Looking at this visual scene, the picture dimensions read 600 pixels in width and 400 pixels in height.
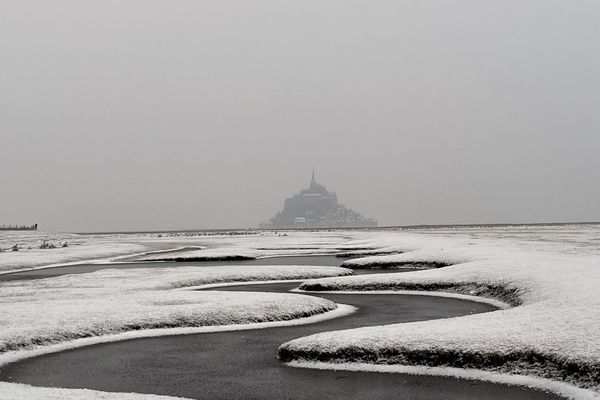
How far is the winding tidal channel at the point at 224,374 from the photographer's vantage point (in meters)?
14.9

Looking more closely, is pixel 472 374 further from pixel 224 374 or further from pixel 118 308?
pixel 118 308

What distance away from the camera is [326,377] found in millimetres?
16406

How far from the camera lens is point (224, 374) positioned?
55.4 feet

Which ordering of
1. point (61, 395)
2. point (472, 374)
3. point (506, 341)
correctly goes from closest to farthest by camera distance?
point (61, 395) < point (472, 374) < point (506, 341)

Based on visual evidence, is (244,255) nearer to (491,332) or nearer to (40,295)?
(40,295)

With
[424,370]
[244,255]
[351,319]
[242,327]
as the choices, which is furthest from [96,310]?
[244,255]

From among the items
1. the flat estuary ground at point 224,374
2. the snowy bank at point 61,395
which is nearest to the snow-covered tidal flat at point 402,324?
the snowy bank at point 61,395

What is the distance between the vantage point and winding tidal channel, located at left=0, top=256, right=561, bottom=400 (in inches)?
585

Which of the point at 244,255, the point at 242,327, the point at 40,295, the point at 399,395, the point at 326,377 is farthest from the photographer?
the point at 244,255

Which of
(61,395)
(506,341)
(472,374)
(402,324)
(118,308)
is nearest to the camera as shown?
(61,395)

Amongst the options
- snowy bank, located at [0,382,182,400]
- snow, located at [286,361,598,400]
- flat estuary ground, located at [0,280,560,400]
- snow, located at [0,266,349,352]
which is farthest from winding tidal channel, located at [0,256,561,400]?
snow, located at [0,266,349,352]

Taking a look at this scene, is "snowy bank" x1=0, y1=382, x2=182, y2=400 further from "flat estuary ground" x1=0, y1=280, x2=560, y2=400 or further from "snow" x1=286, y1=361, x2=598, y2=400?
"snow" x1=286, y1=361, x2=598, y2=400

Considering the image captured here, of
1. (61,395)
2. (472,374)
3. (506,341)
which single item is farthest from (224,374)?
(506,341)

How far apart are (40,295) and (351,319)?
1801cm
